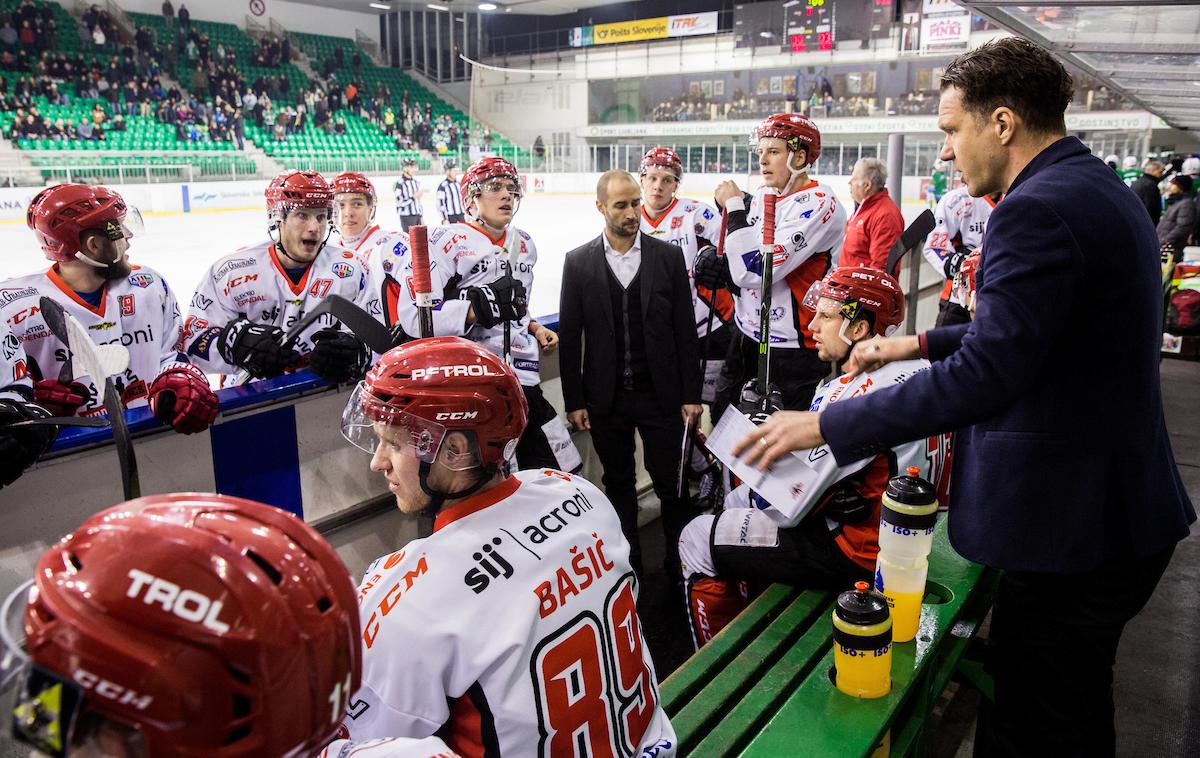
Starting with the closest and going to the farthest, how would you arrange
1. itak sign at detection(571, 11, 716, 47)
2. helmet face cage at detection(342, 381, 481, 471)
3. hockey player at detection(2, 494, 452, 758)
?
hockey player at detection(2, 494, 452, 758)
helmet face cage at detection(342, 381, 481, 471)
itak sign at detection(571, 11, 716, 47)

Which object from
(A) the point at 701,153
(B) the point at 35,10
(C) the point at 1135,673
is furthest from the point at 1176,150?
(B) the point at 35,10

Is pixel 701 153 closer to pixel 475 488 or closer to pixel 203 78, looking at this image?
pixel 203 78

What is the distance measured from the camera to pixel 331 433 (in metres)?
2.99

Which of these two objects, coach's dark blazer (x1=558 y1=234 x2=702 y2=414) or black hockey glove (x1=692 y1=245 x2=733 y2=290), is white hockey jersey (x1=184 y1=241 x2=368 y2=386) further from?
black hockey glove (x1=692 y1=245 x2=733 y2=290)

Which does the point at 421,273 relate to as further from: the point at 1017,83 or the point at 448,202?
the point at 448,202

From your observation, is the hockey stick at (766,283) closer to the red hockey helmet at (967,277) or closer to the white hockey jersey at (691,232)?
the red hockey helmet at (967,277)

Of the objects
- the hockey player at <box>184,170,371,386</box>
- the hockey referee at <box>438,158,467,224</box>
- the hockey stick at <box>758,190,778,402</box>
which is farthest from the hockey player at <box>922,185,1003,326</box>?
the hockey referee at <box>438,158,467,224</box>

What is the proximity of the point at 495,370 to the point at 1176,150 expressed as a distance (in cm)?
2911

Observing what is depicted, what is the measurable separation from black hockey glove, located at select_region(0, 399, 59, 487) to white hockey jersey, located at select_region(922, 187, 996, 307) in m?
4.92

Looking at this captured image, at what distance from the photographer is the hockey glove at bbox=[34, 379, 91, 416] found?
254 cm

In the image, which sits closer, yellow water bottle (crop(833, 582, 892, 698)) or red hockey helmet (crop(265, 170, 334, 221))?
yellow water bottle (crop(833, 582, 892, 698))

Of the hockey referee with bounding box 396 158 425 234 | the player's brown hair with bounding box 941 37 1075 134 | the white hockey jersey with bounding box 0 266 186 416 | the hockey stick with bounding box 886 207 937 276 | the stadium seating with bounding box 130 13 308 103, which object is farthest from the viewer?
the stadium seating with bounding box 130 13 308 103

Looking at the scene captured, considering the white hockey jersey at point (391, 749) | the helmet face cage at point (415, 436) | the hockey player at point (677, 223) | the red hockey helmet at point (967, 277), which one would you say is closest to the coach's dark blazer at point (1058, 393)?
the helmet face cage at point (415, 436)

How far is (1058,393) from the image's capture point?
5.46 feet
